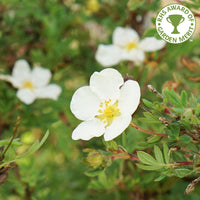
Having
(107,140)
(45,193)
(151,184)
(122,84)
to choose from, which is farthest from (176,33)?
(45,193)

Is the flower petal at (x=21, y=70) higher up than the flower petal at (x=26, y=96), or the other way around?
the flower petal at (x=21, y=70)

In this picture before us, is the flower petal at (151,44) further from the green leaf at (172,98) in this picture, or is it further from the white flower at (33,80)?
the green leaf at (172,98)

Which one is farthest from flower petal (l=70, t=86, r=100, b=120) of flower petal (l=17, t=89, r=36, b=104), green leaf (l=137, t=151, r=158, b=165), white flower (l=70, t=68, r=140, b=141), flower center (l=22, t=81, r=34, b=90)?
flower center (l=22, t=81, r=34, b=90)

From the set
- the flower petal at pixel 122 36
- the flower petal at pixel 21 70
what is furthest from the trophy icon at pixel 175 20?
the flower petal at pixel 21 70

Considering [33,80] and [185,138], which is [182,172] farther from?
[33,80]

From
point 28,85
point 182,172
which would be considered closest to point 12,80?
point 28,85

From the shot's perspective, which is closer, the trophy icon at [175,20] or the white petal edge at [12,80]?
the trophy icon at [175,20]
